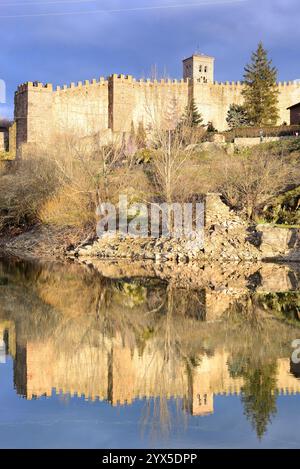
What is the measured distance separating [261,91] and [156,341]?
136 ft

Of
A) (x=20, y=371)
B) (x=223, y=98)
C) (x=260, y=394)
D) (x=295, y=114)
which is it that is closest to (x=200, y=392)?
(x=260, y=394)

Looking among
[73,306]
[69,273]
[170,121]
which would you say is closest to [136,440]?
[73,306]

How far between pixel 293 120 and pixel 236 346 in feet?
125

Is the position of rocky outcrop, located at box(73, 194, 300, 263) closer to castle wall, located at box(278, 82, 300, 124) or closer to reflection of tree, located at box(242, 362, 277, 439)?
reflection of tree, located at box(242, 362, 277, 439)

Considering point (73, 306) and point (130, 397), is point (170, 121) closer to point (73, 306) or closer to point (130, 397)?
point (73, 306)

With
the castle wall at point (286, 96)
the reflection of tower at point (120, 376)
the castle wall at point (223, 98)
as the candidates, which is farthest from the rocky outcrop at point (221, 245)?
the castle wall at point (286, 96)

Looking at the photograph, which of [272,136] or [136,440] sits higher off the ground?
[272,136]

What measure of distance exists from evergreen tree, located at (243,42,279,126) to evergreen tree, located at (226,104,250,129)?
84 centimetres

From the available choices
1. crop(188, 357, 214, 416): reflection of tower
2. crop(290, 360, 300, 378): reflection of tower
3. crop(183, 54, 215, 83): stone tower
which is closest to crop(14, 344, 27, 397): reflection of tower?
crop(188, 357, 214, 416): reflection of tower

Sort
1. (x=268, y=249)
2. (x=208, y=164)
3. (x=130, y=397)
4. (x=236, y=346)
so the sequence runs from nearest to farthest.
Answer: (x=130, y=397) → (x=236, y=346) → (x=268, y=249) → (x=208, y=164)

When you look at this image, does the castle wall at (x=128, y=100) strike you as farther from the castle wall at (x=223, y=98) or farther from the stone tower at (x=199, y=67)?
the stone tower at (x=199, y=67)

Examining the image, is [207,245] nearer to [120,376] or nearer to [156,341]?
[156,341]

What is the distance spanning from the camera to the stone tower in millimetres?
67938

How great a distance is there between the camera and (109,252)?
1041 inches
